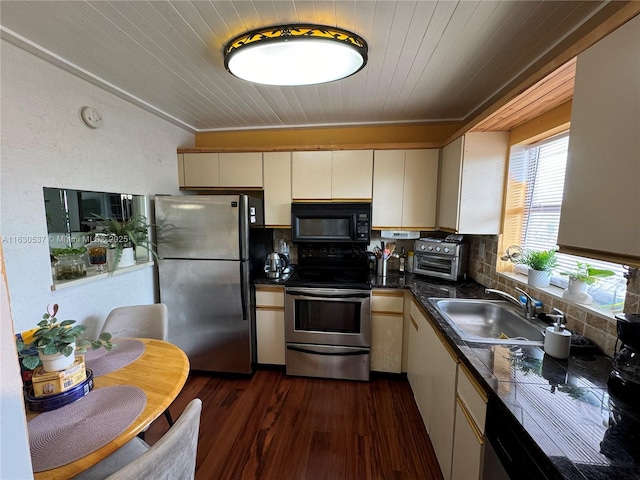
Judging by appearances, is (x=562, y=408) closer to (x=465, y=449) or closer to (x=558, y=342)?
(x=558, y=342)

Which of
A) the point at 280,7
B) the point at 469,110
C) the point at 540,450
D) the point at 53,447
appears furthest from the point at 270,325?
the point at 469,110

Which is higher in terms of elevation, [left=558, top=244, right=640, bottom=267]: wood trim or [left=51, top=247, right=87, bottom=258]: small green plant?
[left=558, top=244, right=640, bottom=267]: wood trim

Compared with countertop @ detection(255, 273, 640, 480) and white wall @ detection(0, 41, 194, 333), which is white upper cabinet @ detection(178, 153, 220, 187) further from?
countertop @ detection(255, 273, 640, 480)

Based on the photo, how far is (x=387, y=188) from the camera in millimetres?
2424

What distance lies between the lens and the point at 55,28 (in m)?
1.26

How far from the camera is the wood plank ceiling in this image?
1137 millimetres

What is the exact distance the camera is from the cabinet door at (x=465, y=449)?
100cm

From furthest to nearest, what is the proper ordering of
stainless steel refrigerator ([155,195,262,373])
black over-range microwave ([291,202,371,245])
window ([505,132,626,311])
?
black over-range microwave ([291,202,371,245]) → stainless steel refrigerator ([155,195,262,373]) → window ([505,132,626,311])

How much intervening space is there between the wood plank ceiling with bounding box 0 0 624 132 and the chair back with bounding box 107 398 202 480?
5.19 feet

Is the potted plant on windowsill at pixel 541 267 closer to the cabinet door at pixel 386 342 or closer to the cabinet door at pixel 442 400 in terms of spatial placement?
the cabinet door at pixel 442 400

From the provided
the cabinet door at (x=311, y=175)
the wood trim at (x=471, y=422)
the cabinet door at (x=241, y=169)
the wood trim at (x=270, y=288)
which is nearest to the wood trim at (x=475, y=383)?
the wood trim at (x=471, y=422)

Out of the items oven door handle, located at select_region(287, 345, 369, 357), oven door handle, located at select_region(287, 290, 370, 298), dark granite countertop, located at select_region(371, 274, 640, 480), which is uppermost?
dark granite countertop, located at select_region(371, 274, 640, 480)

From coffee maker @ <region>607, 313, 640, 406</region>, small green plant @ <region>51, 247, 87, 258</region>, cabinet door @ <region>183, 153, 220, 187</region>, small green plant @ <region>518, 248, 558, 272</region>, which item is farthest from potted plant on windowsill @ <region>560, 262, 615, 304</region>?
small green plant @ <region>51, 247, 87, 258</region>

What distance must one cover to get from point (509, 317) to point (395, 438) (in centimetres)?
108
